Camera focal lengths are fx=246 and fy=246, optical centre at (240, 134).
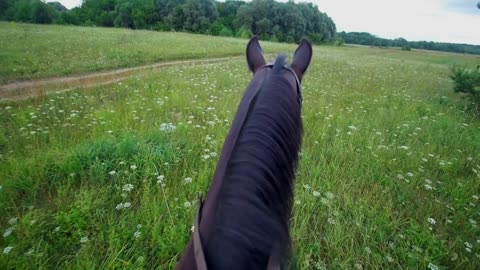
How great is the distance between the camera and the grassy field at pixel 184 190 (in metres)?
2.07

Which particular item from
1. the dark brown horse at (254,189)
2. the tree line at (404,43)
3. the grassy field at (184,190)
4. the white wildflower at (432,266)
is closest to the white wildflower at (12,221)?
the grassy field at (184,190)

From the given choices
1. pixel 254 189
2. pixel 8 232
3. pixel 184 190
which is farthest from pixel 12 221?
pixel 254 189

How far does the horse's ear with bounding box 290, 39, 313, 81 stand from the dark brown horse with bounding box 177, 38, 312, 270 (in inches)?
19.0

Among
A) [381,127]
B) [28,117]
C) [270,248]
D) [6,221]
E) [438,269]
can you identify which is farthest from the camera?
[381,127]

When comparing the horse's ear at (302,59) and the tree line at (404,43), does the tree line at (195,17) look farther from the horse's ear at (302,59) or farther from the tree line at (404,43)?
the horse's ear at (302,59)

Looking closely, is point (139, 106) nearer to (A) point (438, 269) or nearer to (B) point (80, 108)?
(B) point (80, 108)

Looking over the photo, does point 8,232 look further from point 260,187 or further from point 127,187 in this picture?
point 260,187

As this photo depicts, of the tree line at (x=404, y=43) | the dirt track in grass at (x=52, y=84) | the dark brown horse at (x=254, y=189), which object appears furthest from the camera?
the tree line at (x=404, y=43)

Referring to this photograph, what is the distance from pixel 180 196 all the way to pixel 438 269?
2.38 metres

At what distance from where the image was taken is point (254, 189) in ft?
3.56

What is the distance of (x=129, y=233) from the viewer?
7.01 ft

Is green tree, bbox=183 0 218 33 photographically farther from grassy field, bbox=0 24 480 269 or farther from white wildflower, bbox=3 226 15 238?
white wildflower, bbox=3 226 15 238

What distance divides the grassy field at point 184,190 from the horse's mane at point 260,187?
0.91 meters

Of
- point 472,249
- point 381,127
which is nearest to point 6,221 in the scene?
point 472,249
